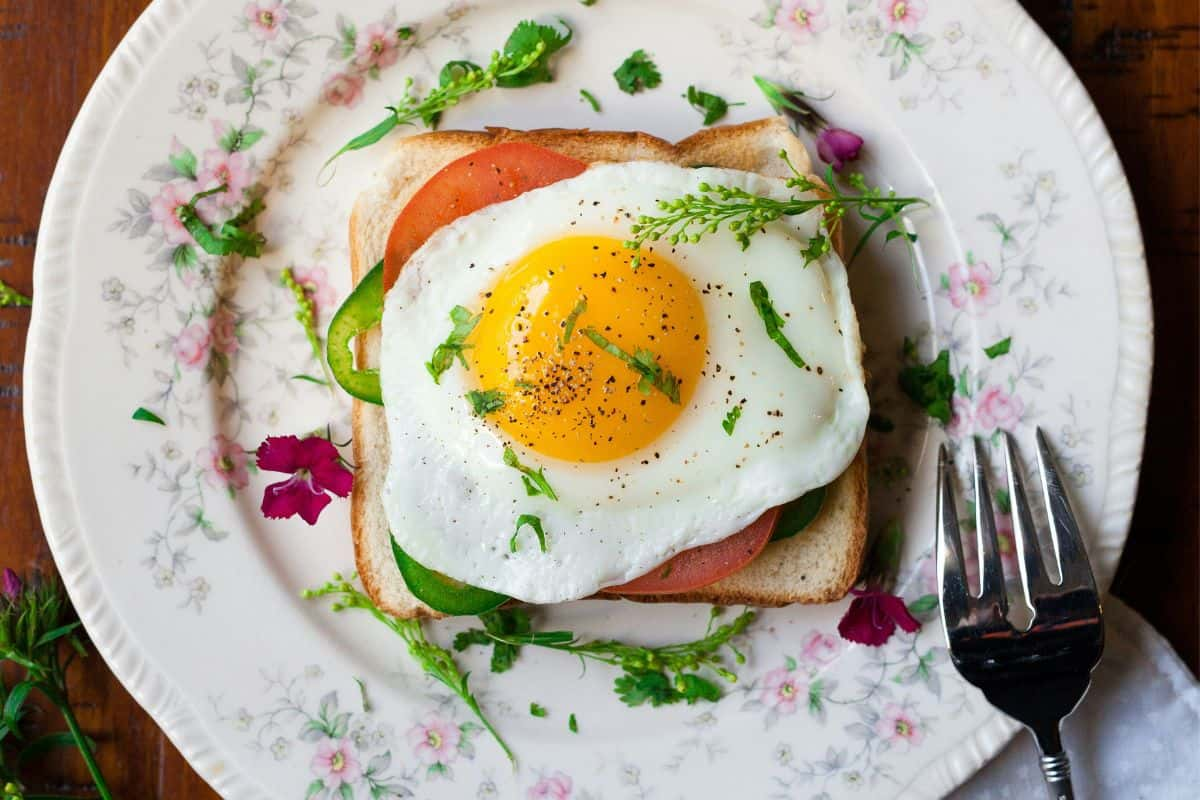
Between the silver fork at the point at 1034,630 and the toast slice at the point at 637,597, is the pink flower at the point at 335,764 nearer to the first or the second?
the toast slice at the point at 637,597

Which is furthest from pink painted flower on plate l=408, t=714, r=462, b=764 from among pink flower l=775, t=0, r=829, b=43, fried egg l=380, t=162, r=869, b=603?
pink flower l=775, t=0, r=829, b=43

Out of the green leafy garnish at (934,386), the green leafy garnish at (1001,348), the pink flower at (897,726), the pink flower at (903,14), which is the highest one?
the pink flower at (903,14)

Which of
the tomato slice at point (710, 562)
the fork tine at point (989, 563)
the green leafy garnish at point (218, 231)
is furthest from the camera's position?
A: the green leafy garnish at point (218, 231)

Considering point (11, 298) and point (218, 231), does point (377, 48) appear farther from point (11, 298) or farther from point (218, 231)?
point (11, 298)

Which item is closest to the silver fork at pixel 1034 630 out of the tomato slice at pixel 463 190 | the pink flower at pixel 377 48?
the tomato slice at pixel 463 190

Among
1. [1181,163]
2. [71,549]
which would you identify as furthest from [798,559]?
[71,549]

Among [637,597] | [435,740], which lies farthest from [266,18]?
[435,740]

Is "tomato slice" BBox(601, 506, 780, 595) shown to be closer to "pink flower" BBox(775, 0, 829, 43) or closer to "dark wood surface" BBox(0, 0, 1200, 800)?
"dark wood surface" BBox(0, 0, 1200, 800)
